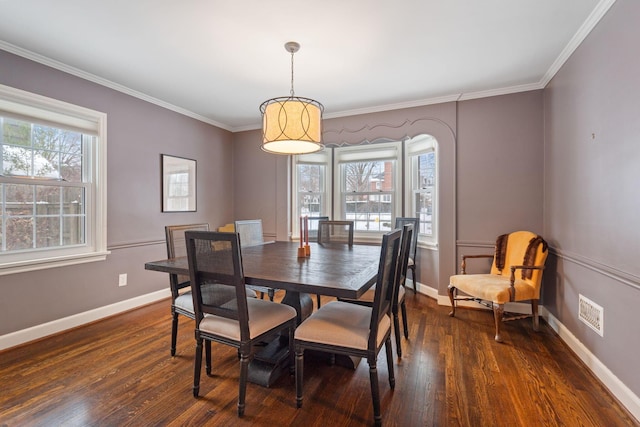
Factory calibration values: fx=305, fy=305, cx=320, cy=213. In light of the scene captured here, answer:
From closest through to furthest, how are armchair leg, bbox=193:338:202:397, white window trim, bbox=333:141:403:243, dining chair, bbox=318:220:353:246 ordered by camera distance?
armchair leg, bbox=193:338:202:397 → dining chair, bbox=318:220:353:246 → white window trim, bbox=333:141:403:243

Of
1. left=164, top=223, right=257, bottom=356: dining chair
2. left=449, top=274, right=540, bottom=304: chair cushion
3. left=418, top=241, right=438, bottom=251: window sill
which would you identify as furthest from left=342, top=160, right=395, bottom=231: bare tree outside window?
left=164, top=223, right=257, bottom=356: dining chair

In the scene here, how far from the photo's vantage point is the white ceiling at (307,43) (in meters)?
1.98

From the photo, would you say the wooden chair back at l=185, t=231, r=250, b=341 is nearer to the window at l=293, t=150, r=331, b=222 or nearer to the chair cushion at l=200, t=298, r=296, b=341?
the chair cushion at l=200, t=298, r=296, b=341

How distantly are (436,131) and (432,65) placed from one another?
937mm

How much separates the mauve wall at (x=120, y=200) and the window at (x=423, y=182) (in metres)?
2.89

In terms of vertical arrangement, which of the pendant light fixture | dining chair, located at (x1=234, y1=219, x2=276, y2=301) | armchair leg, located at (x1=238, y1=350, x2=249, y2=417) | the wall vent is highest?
the pendant light fixture

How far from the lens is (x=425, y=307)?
3.42 meters

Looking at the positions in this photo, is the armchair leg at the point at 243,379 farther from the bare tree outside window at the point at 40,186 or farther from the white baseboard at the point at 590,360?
the bare tree outside window at the point at 40,186

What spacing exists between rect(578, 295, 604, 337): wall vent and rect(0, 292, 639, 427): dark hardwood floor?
1.01 feet

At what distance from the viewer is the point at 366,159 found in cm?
462

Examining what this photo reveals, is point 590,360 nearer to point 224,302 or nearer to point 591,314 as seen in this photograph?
point 591,314

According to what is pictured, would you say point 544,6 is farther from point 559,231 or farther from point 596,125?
point 559,231

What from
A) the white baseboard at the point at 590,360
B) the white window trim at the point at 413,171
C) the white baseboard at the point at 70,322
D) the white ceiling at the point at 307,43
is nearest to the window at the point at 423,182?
the white window trim at the point at 413,171

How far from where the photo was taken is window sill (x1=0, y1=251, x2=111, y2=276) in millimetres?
2432
